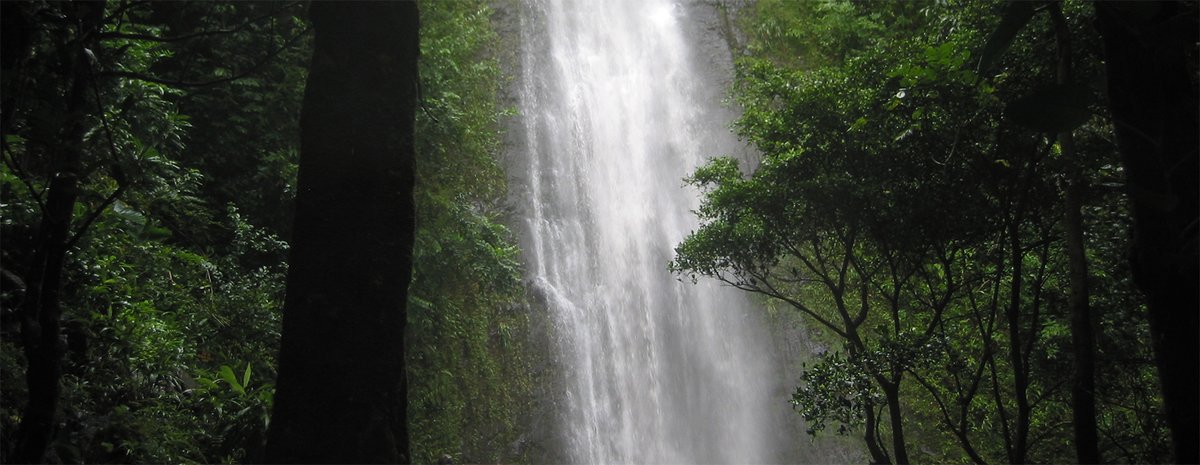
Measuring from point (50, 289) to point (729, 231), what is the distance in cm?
619

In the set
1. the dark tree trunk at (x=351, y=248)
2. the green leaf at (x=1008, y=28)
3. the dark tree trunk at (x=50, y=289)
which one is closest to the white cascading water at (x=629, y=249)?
the dark tree trunk at (x=50, y=289)

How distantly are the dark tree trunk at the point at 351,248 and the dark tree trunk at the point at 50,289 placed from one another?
933 millimetres

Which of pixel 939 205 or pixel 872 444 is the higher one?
pixel 939 205

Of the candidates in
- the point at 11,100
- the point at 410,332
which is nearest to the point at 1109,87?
the point at 11,100

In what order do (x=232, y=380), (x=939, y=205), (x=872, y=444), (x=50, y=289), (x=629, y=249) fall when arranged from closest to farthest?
(x=50, y=289), (x=939, y=205), (x=872, y=444), (x=232, y=380), (x=629, y=249)

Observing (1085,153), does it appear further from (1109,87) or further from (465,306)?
(465,306)

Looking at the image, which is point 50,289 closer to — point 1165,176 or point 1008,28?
point 1008,28

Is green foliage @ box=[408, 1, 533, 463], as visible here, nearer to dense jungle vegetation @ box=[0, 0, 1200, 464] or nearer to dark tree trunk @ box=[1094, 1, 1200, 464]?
dense jungle vegetation @ box=[0, 0, 1200, 464]

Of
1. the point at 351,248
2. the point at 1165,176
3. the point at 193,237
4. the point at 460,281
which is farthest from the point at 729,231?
the point at 1165,176

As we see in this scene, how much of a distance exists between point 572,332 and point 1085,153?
10121mm

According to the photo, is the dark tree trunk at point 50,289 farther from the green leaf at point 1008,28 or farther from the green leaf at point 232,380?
the green leaf at point 232,380

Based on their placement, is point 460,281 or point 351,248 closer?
point 351,248

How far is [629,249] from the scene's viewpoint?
51.9 feet

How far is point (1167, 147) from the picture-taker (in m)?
1.62
